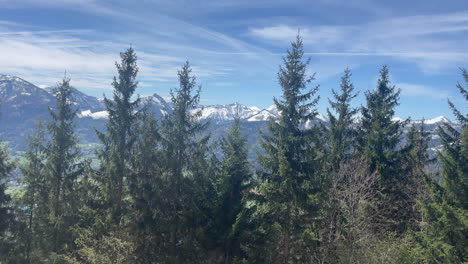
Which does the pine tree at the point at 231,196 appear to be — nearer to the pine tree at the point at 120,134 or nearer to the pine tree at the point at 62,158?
the pine tree at the point at 120,134

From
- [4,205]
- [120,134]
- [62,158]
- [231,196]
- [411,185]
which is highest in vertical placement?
[120,134]

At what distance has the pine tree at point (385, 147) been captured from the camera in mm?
23438

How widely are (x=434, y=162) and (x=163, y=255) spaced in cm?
2499

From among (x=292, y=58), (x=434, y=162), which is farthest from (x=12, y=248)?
(x=434, y=162)

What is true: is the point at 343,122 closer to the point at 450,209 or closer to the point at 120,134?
the point at 450,209

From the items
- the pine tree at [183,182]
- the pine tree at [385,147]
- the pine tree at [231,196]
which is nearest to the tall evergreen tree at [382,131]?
the pine tree at [385,147]

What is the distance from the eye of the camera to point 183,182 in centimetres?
2089

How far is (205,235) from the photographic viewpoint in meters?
19.7

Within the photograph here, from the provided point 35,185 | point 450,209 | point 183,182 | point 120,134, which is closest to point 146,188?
point 183,182

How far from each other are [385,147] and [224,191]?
13.9m

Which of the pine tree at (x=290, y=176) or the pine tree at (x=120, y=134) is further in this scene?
the pine tree at (x=120, y=134)

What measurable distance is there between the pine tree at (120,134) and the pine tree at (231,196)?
707cm

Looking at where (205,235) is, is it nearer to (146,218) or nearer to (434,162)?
(146,218)

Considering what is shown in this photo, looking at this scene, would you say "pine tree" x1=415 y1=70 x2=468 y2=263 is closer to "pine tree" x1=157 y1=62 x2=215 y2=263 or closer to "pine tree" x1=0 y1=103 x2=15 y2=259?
"pine tree" x1=157 y1=62 x2=215 y2=263
